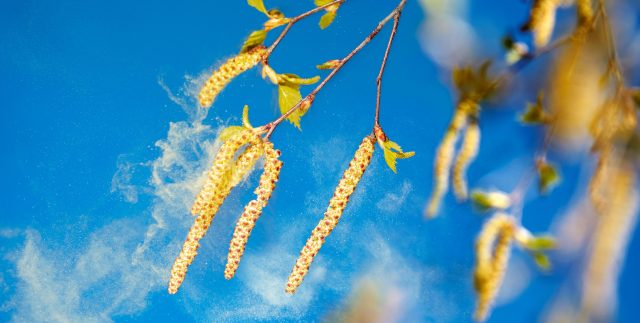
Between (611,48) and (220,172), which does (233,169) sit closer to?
(220,172)

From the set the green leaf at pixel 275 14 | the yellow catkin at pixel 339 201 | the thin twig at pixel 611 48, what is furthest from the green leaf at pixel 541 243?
the green leaf at pixel 275 14

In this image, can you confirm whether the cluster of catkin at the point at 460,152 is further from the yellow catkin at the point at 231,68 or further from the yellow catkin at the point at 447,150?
the yellow catkin at the point at 231,68

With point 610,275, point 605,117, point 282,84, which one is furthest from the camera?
point 282,84

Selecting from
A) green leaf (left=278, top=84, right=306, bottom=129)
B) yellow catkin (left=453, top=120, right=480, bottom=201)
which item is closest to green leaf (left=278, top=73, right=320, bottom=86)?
green leaf (left=278, top=84, right=306, bottom=129)

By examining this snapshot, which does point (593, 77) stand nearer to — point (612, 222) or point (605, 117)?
point (605, 117)

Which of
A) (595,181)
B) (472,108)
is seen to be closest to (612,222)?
(595,181)

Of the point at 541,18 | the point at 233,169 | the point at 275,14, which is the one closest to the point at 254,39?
the point at 275,14

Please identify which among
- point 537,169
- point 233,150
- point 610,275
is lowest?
point 610,275

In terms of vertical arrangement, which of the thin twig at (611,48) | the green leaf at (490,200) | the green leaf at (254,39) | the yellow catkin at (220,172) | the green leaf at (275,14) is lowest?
the green leaf at (490,200)
